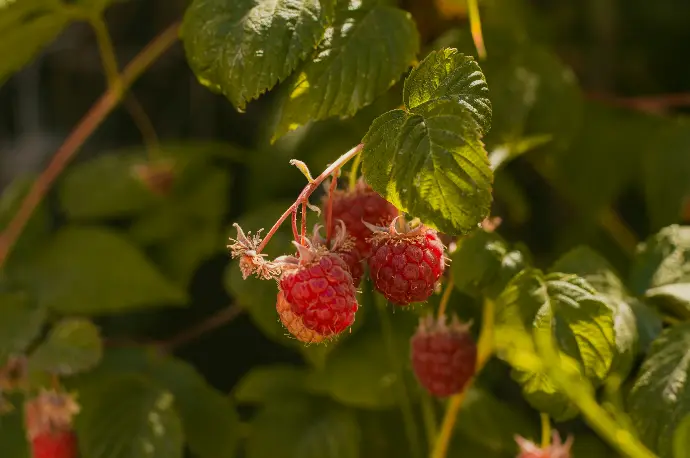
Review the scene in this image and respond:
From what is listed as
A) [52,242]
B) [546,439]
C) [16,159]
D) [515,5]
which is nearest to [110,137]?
[16,159]

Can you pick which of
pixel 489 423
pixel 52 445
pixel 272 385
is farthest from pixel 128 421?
pixel 489 423

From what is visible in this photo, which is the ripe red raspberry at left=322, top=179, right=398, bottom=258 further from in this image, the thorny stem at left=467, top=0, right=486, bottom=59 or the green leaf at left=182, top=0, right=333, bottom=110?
the thorny stem at left=467, top=0, right=486, bottom=59

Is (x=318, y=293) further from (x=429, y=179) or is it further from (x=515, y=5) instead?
(x=515, y=5)

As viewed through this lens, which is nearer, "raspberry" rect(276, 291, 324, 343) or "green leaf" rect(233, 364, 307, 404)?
"raspberry" rect(276, 291, 324, 343)

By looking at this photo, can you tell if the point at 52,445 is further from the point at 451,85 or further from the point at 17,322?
the point at 451,85

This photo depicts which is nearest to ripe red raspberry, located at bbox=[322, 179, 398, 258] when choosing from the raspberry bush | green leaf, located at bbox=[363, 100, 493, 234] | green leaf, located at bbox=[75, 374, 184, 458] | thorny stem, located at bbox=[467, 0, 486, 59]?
the raspberry bush

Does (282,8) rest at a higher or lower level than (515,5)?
higher
